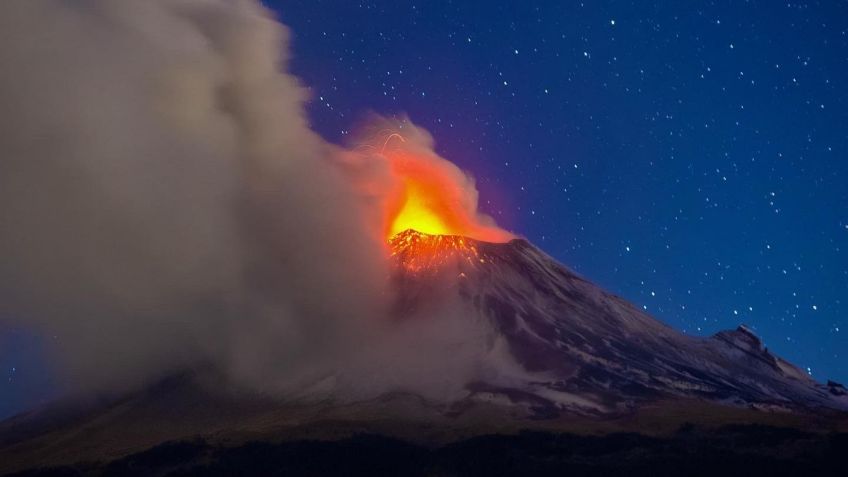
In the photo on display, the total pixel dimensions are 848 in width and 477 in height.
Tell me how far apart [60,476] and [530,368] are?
53890 mm

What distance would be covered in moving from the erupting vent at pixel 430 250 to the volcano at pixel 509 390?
280 millimetres

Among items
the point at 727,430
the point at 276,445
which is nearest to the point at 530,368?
the point at 727,430

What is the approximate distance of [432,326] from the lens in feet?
352

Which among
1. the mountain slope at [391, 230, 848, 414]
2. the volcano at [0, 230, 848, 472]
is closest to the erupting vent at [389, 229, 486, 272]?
the mountain slope at [391, 230, 848, 414]

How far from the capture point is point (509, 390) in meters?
86.7

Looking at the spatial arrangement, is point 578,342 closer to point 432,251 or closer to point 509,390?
point 509,390

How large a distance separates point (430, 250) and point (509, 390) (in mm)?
42374

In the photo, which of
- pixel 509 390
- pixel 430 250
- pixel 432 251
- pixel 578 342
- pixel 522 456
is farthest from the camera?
pixel 430 250

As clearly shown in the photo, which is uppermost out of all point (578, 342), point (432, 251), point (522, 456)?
point (432, 251)

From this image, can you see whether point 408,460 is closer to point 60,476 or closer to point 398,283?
point 60,476

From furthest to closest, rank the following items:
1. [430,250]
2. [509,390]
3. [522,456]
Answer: [430,250] < [509,390] < [522,456]

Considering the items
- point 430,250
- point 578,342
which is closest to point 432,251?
point 430,250

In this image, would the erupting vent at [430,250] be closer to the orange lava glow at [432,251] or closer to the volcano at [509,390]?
the orange lava glow at [432,251]

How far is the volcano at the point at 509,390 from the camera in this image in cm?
7556
